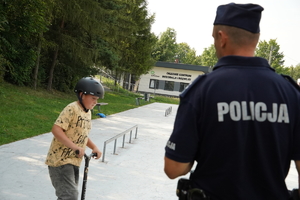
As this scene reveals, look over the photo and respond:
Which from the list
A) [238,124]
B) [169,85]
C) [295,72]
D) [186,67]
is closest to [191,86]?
[238,124]

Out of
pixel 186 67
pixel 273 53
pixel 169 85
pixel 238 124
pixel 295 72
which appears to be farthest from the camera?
pixel 295 72

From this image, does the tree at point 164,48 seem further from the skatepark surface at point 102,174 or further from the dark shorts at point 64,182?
the dark shorts at point 64,182

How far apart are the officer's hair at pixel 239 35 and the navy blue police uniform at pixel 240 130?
0.33 ft

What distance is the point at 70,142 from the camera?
3695mm

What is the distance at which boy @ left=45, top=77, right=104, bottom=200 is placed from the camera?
12.2ft

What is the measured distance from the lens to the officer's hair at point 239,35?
79.2 inches

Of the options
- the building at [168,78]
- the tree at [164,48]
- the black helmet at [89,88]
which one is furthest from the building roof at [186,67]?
the black helmet at [89,88]

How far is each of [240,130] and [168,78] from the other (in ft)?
194

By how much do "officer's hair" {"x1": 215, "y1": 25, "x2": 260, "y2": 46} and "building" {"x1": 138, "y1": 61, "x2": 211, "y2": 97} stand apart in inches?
2247

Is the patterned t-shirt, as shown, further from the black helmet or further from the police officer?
the police officer

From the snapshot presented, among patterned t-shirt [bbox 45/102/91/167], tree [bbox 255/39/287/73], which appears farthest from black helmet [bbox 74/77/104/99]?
tree [bbox 255/39/287/73]

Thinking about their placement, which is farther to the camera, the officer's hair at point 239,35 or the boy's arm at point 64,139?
the boy's arm at point 64,139

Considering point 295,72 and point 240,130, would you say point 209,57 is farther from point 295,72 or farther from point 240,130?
point 240,130

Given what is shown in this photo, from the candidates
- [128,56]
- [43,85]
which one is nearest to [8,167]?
[43,85]
